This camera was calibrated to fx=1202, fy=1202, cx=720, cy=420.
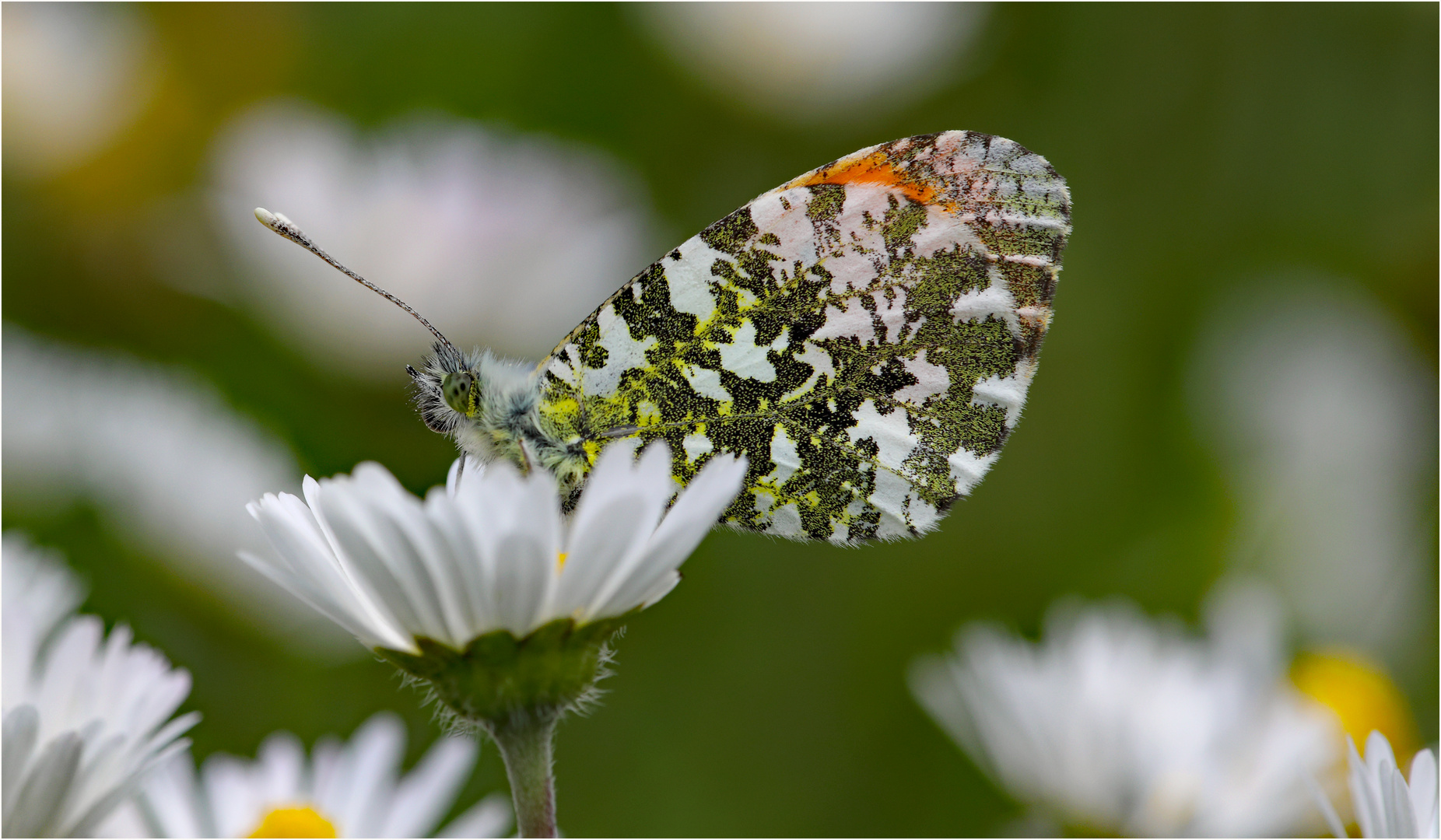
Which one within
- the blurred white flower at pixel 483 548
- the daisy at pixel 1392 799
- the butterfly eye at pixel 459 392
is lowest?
the daisy at pixel 1392 799

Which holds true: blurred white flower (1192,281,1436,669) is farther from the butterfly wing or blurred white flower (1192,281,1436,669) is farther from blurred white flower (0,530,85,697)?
blurred white flower (0,530,85,697)

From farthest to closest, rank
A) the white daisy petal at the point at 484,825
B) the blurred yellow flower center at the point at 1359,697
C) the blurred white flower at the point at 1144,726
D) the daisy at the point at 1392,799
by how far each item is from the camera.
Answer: the blurred yellow flower center at the point at 1359,697 → the blurred white flower at the point at 1144,726 → the white daisy petal at the point at 484,825 → the daisy at the point at 1392,799

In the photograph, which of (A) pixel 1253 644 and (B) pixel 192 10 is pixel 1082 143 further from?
(B) pixel 192 10

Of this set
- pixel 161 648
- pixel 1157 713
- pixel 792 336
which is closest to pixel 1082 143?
pixel 1157 713

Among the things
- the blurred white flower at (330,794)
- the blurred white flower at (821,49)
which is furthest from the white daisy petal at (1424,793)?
the blurred white flower at (821,49)

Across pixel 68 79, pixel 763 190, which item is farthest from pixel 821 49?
pixel 68 79

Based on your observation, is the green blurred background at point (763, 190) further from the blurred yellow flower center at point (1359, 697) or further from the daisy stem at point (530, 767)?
the daisy stem at point (530, 767)

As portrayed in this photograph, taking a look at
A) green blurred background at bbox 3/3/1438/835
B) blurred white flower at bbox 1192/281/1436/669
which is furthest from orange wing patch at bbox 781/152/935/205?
blurred white flower at bbox 1192/281/1436/669

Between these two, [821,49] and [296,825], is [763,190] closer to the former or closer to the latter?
[821,49]
